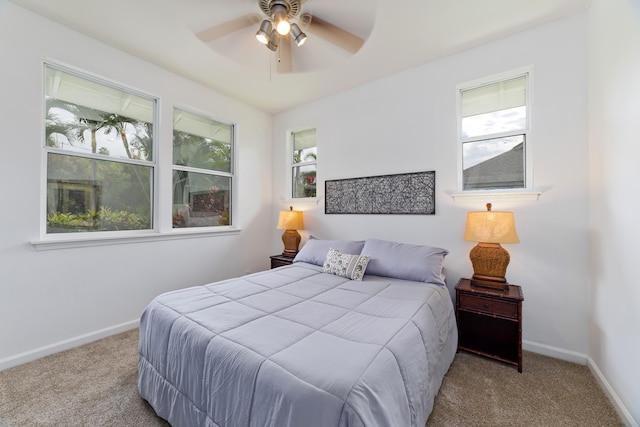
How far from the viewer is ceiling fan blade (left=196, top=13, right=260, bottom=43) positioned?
6.68 feet

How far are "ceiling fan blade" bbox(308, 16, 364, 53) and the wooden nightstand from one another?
2.39 meters

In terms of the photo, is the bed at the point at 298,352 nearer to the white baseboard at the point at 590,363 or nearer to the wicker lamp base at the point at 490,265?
the wicker lamp base at the point at 490,265

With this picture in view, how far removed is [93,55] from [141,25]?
0.64 meters

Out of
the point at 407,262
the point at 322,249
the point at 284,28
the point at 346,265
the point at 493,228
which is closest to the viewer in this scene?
the point at 284,28

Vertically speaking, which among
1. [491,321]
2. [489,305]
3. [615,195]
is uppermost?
[615,195]

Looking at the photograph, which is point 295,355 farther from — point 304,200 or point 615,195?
point 304,200

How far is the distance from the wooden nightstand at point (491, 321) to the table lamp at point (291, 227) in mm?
2131

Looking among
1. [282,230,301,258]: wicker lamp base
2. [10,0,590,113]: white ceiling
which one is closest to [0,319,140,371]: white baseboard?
[282,230,301,258]: wicker lamp base

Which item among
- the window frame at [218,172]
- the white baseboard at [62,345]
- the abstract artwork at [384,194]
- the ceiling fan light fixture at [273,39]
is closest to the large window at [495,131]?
the abstract artwork at [384,194]

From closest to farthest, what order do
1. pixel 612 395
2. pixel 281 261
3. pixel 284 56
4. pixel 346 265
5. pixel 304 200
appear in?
pixel 612 395 → pixel 346 265 → pixel 284 56 → pixel 281 261 → pixel 304 200

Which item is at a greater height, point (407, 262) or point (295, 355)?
point (407, 262)

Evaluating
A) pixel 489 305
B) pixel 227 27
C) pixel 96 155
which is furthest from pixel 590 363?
pixel 96 155

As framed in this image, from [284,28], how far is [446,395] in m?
2.76

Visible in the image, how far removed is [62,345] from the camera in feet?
7.54
